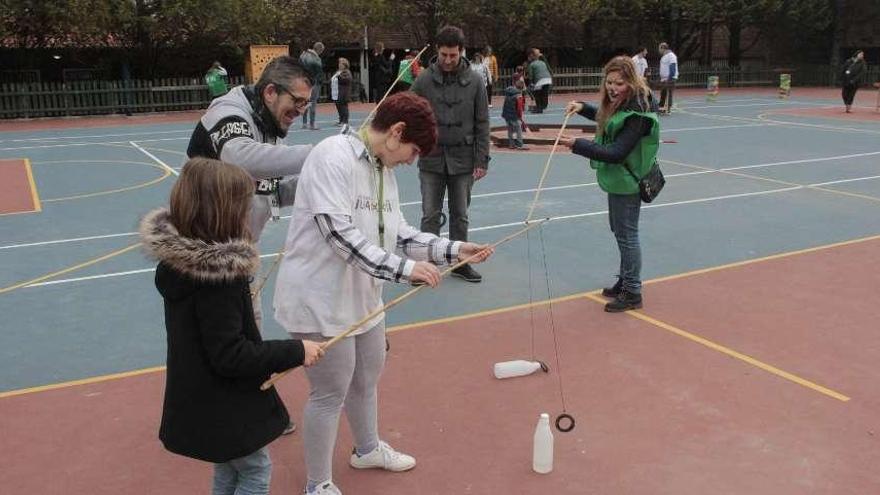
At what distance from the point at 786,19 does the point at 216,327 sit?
43.4 metres

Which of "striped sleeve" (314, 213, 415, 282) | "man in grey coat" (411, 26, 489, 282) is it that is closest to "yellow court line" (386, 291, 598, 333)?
"man in grey coat" (411, 26, 489, 282)

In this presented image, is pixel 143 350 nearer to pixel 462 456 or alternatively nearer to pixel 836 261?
pixel 462 456

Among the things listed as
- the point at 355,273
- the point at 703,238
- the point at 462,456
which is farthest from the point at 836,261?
the point at 355,273

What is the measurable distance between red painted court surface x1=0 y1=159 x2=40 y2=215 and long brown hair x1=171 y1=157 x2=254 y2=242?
9030mm

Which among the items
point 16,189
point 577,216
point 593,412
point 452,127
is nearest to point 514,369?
point 593,412

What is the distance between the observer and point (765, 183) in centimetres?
1189

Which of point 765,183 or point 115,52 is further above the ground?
point 115,52

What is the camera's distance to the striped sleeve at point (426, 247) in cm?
355

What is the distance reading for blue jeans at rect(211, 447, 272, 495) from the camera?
112 inches

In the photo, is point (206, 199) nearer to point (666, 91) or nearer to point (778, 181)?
point (778, 181)

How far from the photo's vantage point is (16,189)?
12.0m

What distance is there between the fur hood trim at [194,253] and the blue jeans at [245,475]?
0.72 m

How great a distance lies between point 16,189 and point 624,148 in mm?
10096

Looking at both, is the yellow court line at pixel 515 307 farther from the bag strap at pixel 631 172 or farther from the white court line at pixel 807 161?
the white court line at pixel 807 161
